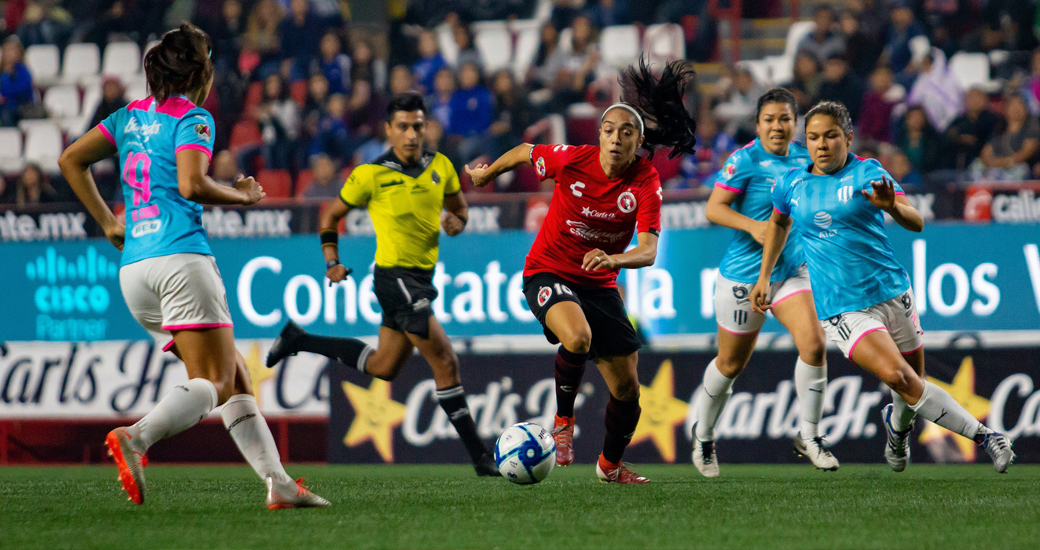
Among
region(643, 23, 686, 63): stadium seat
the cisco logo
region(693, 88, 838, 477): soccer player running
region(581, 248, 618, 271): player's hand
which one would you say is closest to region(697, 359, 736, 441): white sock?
region(693, 88, 838, 477): soccer player running

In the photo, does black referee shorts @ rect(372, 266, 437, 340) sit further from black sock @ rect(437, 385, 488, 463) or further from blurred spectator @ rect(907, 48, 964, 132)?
blurred spectator @ rect(907, 48, 964, 132)

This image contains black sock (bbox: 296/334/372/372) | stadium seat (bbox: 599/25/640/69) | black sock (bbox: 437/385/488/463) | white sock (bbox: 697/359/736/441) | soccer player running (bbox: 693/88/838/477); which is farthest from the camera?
stadium seat (bbox: 599/25/640/69)

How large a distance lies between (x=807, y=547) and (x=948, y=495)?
80.9 inches

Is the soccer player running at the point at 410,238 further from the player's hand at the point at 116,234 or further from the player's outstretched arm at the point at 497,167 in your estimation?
the player's hand at the point at 116,234

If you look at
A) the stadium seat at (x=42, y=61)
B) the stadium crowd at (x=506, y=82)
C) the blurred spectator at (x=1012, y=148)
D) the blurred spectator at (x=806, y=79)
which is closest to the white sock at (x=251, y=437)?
the stadium crowd at (x=506, y=82)

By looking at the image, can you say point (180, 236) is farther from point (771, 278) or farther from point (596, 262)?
point (771, 278)

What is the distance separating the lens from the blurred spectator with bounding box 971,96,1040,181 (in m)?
11.2

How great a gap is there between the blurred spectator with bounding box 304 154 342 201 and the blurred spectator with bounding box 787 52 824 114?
202 inches

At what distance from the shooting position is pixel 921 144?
38.7 ft

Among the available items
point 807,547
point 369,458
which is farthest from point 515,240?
point 807,547

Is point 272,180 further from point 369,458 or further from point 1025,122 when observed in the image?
point 1025,122

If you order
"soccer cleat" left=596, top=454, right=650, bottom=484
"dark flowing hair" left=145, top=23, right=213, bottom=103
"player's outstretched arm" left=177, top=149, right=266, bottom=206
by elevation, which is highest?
"dark flowing hair" left=145, top=23, right=213, bottom=103

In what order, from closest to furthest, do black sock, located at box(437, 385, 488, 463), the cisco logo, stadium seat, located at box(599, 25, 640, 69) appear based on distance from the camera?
black sock, located at box(437, 385, 488, 463) < the cisco logo < stadium seat, located at box(599, 25, 640, 69)

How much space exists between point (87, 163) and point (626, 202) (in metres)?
2.69
